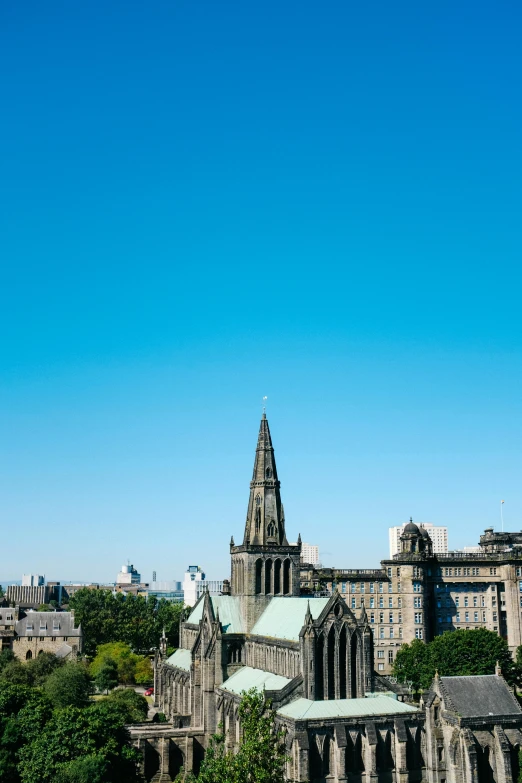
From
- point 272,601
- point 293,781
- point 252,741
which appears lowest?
point 293,781

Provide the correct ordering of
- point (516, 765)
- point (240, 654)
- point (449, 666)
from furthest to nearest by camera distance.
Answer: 1. point (449, 666)
2. point (240, 654)
3. point (516, 765)

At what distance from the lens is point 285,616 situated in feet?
330

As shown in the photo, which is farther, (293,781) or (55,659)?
(55,659)

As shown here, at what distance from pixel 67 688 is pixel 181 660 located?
20.4 metres

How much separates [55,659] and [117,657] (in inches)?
721

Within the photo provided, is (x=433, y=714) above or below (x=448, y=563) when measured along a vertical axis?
below

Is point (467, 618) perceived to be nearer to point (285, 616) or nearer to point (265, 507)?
point (265, 507)

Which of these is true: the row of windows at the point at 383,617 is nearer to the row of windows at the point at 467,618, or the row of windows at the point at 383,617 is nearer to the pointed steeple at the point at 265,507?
the row of windows at the point at 467,618

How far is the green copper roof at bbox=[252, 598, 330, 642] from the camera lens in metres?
93.0

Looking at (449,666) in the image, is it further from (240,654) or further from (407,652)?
(240,654)

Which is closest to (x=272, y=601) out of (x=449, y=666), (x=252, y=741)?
(x=449, y=666)

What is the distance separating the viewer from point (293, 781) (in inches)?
2968

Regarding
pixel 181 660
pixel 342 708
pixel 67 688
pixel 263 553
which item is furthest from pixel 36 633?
pixel 342 708

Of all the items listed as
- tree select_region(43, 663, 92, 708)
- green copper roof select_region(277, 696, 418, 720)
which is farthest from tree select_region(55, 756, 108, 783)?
tree select_region(43, 663, 92, 708)
